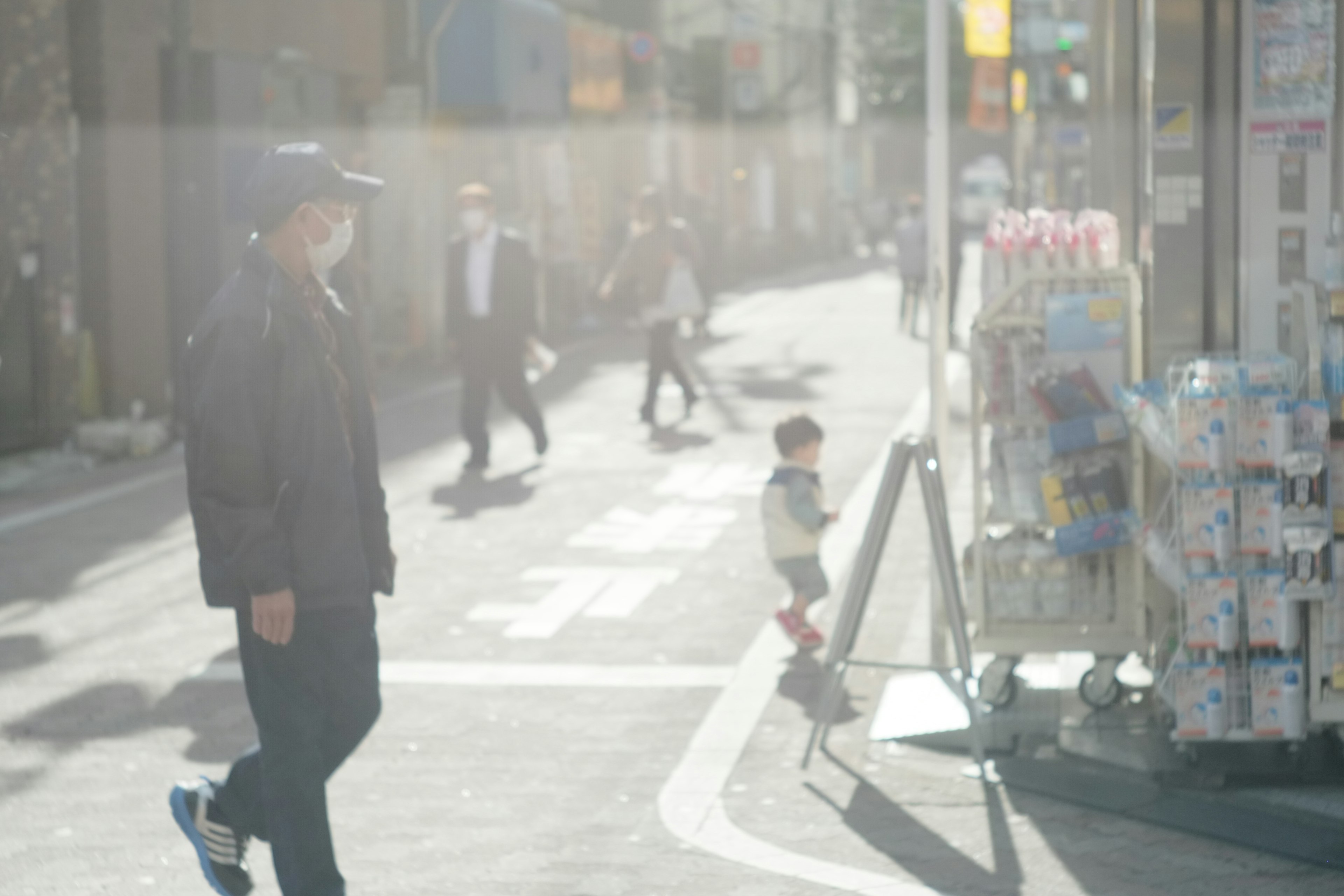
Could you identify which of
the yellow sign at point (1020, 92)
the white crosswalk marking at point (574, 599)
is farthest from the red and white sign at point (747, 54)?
the white crosswalk marking at point (574, 599)

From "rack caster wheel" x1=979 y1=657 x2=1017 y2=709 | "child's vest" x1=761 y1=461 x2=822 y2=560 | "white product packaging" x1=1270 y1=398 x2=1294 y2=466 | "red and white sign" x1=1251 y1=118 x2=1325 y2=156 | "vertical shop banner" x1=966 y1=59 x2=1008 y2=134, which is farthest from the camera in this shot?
"vertical shop banner" x1=966 y1=59 x2=1008 y2=134

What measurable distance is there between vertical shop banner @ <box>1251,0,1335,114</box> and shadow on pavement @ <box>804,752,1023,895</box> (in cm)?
245

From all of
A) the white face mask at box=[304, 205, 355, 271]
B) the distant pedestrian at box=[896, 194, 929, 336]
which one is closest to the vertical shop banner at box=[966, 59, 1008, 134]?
the distant pedestrian at box=[896, 194, 929, 336]

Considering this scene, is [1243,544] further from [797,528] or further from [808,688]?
[797,528]

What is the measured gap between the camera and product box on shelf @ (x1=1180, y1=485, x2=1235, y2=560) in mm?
6289

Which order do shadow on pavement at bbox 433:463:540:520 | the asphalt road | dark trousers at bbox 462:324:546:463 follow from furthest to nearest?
dark trousers at bbox 462:324:546:463 → shadow on pavement at bbox 433:463:540:520 → the asphalt road

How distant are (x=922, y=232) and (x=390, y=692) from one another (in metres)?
19.2

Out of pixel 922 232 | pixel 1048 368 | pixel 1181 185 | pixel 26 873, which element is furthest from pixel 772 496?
pixel 922 232

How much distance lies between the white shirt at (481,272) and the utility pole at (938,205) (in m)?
6.78

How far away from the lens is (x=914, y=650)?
28.1ft

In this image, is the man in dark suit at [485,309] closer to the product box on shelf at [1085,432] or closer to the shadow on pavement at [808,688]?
the shadow on pavement at [808,688]

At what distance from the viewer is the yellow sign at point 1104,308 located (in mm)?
7145

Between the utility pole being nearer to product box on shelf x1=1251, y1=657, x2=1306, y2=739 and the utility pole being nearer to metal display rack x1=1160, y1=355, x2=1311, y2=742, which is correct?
metal display rack x1=1160, y1=355, x2=1311, y2=742

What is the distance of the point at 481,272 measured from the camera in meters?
14.4
